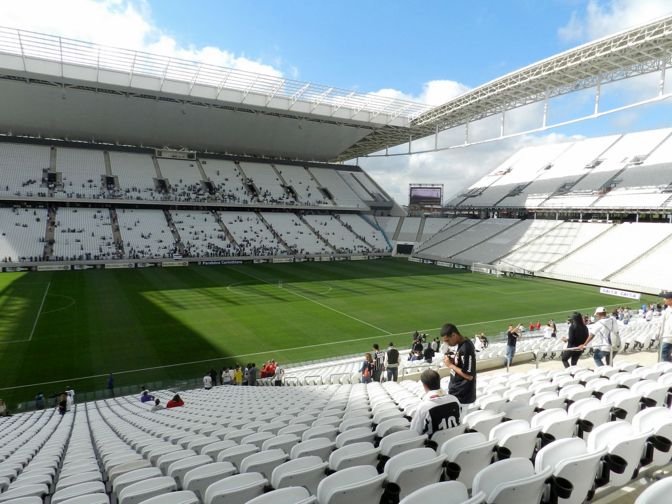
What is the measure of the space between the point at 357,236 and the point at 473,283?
26.0m

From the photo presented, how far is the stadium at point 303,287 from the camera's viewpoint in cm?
421

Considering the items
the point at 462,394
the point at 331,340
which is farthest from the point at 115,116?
the point at 462,394

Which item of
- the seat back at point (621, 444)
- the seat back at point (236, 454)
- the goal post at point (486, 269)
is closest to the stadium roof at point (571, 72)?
the goal post at point (486, 269)

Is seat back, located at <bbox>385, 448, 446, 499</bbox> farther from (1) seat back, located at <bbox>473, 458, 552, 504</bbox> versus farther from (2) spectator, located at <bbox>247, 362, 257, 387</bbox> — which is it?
(2) spectator, located at <bbox>247, 362, 257, 387</bbox>

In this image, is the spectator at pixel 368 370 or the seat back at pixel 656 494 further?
the spectator at pixel 368 370

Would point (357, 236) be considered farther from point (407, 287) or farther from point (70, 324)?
point (70, 324)

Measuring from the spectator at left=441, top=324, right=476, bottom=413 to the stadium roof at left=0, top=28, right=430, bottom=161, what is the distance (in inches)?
1769

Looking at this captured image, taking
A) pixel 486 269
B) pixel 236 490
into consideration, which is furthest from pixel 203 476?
pixel 486 269

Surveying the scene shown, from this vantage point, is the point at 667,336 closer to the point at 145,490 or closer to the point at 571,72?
the point at 145,490

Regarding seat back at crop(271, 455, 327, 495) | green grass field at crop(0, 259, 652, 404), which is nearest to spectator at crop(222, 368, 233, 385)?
green grass field at crop(0, 259, 652, 404)

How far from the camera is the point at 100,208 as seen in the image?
57.5 metres

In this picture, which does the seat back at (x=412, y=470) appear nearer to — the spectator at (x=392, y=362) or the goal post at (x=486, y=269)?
the spectator at (x=392, y=362)

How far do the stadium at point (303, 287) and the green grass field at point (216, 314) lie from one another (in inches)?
9.2

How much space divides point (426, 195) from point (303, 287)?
3976 centimetres
